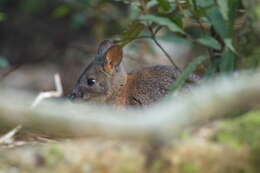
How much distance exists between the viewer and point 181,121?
3271mm

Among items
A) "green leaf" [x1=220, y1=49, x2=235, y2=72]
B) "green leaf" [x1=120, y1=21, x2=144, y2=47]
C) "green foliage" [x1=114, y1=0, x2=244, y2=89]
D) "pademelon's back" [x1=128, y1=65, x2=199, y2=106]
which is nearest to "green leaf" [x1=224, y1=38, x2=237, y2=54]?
"green foliage" [x1=114, y1=0, x2=244, y2=89]

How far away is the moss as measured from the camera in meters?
3.32

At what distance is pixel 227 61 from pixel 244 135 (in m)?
2.24

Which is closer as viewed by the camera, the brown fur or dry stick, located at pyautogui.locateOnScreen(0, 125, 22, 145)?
dry stick, located at pyautogui.locateOnScreen(0, 125, 22, 145)

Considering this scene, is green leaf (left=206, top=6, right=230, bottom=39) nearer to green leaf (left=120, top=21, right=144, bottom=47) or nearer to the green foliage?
the green foliage

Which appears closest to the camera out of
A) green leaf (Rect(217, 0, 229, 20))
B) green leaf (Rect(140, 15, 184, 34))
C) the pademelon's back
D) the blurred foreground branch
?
the blurred foreground branch

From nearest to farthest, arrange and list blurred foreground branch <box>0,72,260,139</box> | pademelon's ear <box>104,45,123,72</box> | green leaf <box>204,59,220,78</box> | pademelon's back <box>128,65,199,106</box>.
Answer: blurred foreground branch <box>0,72,260,139</box> < green leaf <box>204,59,220,78</box> < pademelon's back <box>128,65,199,106</box> < pademelon's ear <box>104,45,123,72</box>

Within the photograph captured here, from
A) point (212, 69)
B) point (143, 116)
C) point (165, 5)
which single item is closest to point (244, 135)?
point (143, 116)

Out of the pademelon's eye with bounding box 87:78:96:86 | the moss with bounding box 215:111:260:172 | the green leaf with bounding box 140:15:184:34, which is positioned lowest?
the pademelon's eye with bounding box 87:78:96:86

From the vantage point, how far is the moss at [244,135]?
332 centimetres

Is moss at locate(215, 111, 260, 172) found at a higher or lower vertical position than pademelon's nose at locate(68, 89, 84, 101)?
higher

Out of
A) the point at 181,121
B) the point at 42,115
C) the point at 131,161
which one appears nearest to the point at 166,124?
the point at 181,121

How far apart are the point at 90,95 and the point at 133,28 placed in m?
1.29

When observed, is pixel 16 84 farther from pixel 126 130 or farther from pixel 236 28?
pixel 126 130
